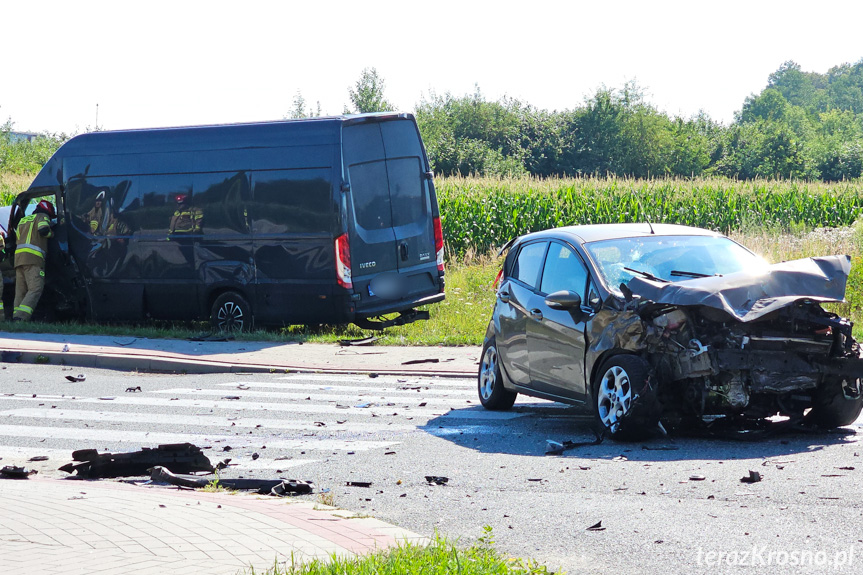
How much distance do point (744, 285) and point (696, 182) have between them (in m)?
22.6

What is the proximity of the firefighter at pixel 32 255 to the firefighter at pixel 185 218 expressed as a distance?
266cm

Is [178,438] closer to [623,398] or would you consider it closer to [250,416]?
[250,416]

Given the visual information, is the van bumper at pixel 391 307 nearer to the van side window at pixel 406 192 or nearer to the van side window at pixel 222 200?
the van side window at pixel 406 192

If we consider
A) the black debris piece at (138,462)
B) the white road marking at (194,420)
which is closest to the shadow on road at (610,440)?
the white road marking at (194,420)

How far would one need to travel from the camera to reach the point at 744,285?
7762 millimetres

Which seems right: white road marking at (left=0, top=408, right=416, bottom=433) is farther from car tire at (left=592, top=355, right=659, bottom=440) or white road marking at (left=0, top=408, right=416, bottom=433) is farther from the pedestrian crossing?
car tire at (left=592, top=355, right=659, bottom=440)

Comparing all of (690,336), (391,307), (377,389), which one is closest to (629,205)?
(391,307)

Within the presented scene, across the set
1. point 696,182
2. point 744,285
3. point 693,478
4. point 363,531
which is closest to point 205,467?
point 363,531

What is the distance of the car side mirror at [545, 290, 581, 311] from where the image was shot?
27.9 ft

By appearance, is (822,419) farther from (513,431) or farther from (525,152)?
(525,152)

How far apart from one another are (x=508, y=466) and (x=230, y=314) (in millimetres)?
10009

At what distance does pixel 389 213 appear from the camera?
1579cm

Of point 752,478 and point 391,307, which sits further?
point 391,307

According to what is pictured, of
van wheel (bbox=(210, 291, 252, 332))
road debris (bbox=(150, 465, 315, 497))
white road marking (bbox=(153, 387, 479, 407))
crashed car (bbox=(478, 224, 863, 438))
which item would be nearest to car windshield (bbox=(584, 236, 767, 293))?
crashed car (bbox=(478, 224, 863, 438))
